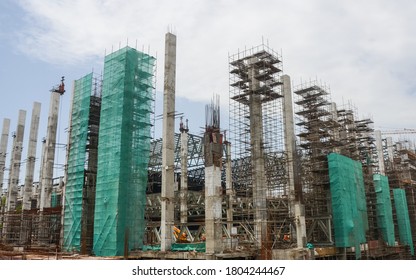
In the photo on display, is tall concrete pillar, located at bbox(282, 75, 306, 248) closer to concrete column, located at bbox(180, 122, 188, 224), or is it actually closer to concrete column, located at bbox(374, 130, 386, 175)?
concrete column, located at bbox(180, 122, 188, 224)

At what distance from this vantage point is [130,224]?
34406 millimetres

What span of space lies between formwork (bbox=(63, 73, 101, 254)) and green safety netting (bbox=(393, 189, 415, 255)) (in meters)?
39.6

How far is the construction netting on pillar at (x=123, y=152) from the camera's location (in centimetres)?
3388

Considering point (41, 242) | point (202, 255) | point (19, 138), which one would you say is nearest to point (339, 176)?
point (202, 255)

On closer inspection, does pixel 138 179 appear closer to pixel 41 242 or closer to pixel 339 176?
pixel 41 242

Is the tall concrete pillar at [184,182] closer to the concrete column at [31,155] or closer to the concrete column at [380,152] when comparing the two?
the concrete column at [31,155]

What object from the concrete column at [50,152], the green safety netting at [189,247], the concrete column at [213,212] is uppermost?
the concrete column at [50,152]

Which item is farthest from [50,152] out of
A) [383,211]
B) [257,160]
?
[383,211]

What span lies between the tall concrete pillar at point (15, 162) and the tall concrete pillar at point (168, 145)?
31699 mm

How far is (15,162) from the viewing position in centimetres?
5541

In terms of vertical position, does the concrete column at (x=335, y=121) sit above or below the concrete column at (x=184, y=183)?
above

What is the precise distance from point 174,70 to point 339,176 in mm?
18716

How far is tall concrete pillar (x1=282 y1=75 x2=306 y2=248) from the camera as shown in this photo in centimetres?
3294

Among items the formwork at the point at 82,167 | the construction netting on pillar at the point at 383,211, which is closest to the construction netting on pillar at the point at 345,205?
the construction netting on pillar at the point at 383,211
